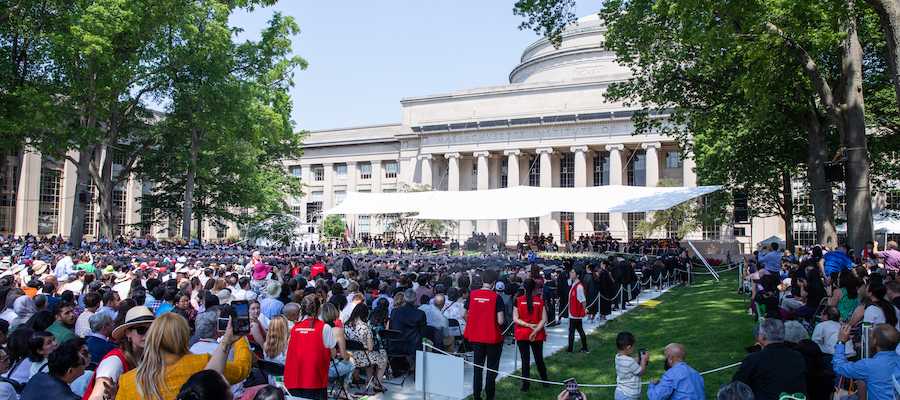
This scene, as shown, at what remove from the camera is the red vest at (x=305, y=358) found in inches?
224

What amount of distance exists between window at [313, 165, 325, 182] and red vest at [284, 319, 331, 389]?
2519 inches

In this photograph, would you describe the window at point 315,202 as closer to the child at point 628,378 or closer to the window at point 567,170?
the window at point 567,170

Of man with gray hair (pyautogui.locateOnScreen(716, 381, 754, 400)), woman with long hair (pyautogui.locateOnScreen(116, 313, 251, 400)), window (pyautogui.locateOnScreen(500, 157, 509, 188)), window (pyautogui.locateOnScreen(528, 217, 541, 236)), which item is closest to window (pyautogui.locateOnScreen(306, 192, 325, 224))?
window (pyautogui.locateOnScreen(500, 157, 509, 188))

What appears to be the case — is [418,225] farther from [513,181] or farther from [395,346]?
[395,346]

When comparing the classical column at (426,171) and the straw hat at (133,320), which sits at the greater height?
the classical column at (426,171)

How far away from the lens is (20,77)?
1119 inches

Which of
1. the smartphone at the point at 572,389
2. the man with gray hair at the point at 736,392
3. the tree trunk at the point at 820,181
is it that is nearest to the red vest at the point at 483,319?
the smartphone at the point at 572,389

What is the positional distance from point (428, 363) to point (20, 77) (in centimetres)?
3154

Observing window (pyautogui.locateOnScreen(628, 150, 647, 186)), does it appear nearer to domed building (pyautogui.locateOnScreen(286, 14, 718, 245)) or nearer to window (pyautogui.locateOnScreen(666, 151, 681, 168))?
domed building (pyautogui.locateOnScreen(286, 14, 718, 245))

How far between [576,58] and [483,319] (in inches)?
2277

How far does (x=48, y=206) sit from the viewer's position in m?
46.8

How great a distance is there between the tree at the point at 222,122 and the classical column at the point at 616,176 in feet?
90.1

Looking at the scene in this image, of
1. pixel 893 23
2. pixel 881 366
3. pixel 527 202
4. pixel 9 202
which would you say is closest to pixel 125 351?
pixel 881 366

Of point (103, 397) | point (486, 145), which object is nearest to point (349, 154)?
point (486, 145)
